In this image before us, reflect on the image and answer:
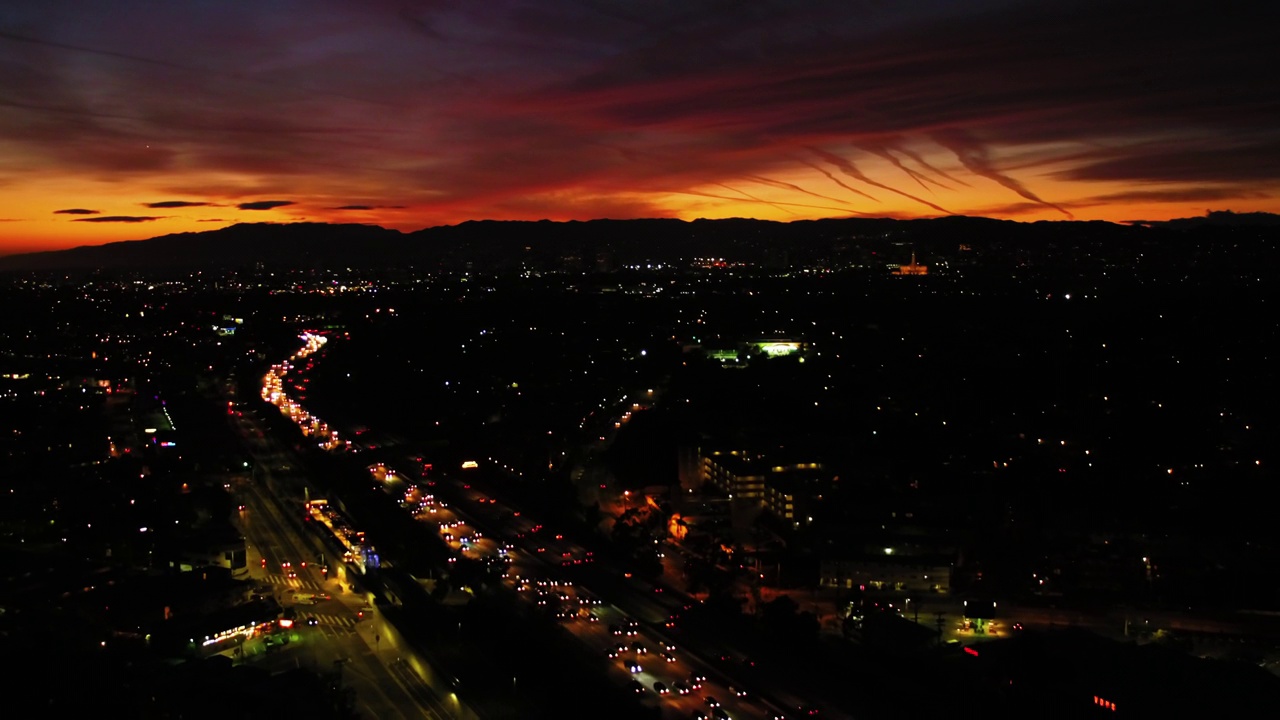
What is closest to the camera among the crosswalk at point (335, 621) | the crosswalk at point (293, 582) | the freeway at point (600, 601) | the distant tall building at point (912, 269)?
the freeway at point (600, 601)

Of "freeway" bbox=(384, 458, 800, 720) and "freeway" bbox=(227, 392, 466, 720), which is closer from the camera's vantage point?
"freeway" bbox=(384, 458, 800, 720)

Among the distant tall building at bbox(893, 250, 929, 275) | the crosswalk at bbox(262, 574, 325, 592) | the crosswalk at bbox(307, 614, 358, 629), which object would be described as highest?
the distant tall building at bbox(893, 250, 929, 275)

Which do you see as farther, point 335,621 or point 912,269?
point 912,269

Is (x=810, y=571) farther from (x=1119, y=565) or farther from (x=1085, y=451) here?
(x=1085, y=451)

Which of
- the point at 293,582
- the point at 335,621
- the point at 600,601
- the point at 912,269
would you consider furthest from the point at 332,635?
the point at 912,269

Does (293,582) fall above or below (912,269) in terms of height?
below

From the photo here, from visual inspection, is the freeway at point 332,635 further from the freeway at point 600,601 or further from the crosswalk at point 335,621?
the freeway at point 600,601

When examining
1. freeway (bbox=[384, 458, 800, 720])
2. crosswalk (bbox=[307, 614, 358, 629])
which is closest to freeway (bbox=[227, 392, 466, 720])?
crosswalk (bbox=[307, 614, 358, 629])

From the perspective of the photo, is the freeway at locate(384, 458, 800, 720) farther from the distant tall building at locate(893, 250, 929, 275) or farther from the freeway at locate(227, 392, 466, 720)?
the distant tall building at locate(893, 250, 929, 275)

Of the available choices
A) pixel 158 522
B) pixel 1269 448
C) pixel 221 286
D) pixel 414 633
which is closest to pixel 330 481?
pixel 158 522

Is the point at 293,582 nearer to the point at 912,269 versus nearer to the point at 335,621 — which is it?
the point at 335,621

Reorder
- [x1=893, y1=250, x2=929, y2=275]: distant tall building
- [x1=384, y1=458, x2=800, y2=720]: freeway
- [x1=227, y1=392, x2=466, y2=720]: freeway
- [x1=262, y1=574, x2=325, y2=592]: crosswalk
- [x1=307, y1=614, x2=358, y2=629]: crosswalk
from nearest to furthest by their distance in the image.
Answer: [x1=384, y1=458, x2=800, y2=720]: freeway
[x1=227, y1=392, x2=466, y2=720]: freeway
[x1=307, y1=614, x2=358, y2=629]: crosswalk
[x1=262, y1=574, x2=325, y2=592]: crosswalk
[x1=893, y1=250, x2=929, y2=275]: distant tall building

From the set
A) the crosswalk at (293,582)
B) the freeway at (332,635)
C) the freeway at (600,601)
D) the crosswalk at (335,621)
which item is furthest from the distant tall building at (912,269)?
the crosswalk at (335,621)
